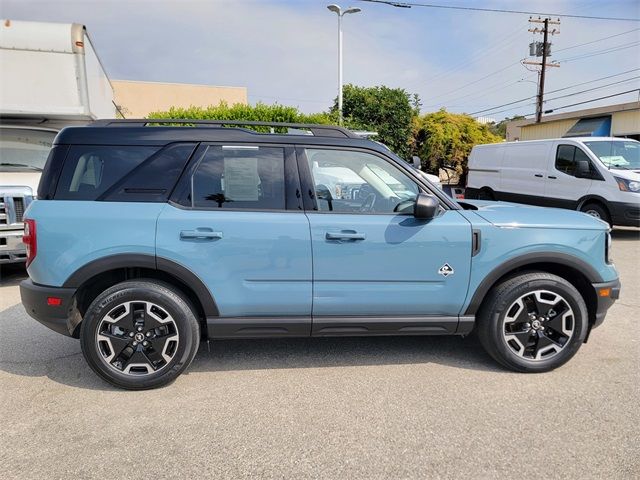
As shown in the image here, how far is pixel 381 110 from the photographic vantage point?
63.9ft

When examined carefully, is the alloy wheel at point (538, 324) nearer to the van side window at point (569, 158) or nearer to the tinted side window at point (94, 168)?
the tinted side window at point (94, 168)

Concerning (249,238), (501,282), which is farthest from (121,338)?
(501,282)

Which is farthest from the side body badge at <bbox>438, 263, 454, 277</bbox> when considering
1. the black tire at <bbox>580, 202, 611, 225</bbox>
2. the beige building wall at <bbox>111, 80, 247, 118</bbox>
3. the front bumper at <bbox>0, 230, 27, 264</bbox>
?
the beige building wall at <bbox>111, 80, 247, 118</bbox>

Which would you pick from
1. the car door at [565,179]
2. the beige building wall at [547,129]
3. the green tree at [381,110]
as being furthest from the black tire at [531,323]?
the beige building wall at [547,129]

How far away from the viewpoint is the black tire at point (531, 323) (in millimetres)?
3238

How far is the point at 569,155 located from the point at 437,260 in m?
8.42

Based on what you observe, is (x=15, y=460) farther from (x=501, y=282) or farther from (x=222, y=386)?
(x=501, y=282)

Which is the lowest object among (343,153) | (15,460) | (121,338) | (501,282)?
(15,460)

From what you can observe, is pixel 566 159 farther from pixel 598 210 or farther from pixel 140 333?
pixel 140 333

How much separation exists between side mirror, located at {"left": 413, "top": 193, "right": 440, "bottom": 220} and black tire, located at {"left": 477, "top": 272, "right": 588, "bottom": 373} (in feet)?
2.63

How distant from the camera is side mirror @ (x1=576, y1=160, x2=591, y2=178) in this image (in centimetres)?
938

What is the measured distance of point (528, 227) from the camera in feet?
10.6

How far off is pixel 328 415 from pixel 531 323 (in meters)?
1.66

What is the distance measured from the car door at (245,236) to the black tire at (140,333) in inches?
8.9
